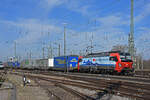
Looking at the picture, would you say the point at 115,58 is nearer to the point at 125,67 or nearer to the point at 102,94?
the point at 125,67

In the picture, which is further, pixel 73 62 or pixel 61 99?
pixel 73 62

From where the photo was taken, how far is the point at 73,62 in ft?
128

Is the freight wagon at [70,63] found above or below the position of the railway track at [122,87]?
above

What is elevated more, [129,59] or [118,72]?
[129,59]

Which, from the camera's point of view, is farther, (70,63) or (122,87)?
(70,63)

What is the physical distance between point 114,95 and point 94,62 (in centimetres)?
2048

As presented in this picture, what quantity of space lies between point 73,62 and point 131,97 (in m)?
29.2

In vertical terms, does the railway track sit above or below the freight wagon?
below

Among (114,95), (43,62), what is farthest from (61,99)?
(43,62)

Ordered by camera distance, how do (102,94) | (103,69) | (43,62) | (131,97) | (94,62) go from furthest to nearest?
(43,62)
(94,62)
(103,69)
(102,94)
(131,97)

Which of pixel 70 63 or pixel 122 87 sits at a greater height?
pixel 70 63

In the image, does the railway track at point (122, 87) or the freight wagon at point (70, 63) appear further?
the freight wagon at point (70, 63)

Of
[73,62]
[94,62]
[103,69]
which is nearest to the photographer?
[103,69]

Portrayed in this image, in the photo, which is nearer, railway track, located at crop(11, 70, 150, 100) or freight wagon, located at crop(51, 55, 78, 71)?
railway track, located at crop(11, 70, 150, 100)
